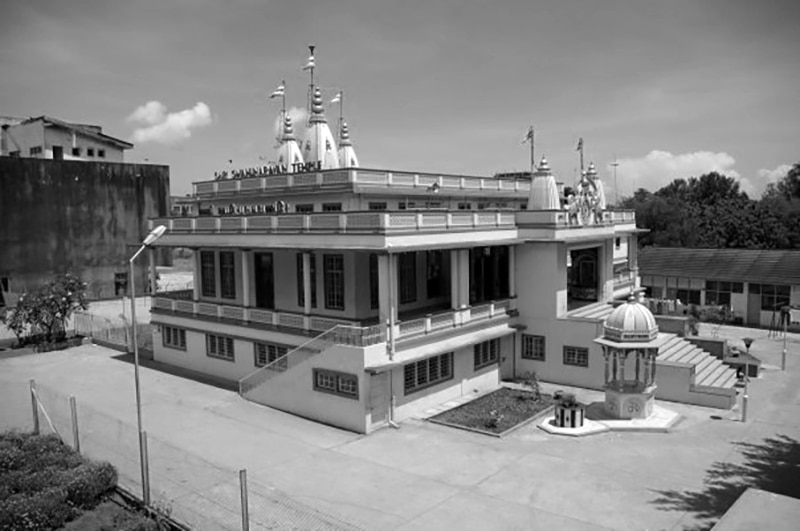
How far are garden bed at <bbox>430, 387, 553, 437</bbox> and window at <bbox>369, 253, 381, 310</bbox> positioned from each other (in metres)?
5.49

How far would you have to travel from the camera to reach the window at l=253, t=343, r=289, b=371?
84.8ft

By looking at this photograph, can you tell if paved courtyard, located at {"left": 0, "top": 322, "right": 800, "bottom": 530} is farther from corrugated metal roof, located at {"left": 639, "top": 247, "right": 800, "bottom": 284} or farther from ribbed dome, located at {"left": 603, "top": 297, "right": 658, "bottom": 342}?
corrugated metal roof, located at {"left": 639, "top": 247, "right": 800, "bottom": 284}

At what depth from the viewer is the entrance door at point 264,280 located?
29328 mm

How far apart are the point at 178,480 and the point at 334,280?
11045mm

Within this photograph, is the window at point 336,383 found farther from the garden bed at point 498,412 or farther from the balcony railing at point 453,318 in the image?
the garden bed at point 498,412

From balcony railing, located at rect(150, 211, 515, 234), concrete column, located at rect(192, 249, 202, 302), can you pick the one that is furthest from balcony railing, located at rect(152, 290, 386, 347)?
balcony railing, located at rect(150, 211, 515, 234)

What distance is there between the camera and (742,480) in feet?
57.0

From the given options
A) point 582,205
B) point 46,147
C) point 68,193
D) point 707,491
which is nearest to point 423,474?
point 707,491

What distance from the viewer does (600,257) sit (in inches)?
1314

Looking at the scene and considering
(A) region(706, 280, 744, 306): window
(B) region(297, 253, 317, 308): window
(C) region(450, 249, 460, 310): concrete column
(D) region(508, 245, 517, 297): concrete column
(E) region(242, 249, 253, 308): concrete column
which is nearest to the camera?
(C) region(450, 249, 460, 310): concrete column

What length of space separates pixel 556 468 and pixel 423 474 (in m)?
3.81

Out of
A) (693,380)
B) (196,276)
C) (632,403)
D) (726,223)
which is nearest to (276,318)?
(196,276)

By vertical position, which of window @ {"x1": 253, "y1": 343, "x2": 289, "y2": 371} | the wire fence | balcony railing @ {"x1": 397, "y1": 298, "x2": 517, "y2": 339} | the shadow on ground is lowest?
the shadow on ground

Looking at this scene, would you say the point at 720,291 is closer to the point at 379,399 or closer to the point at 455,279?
the point at 455,279
